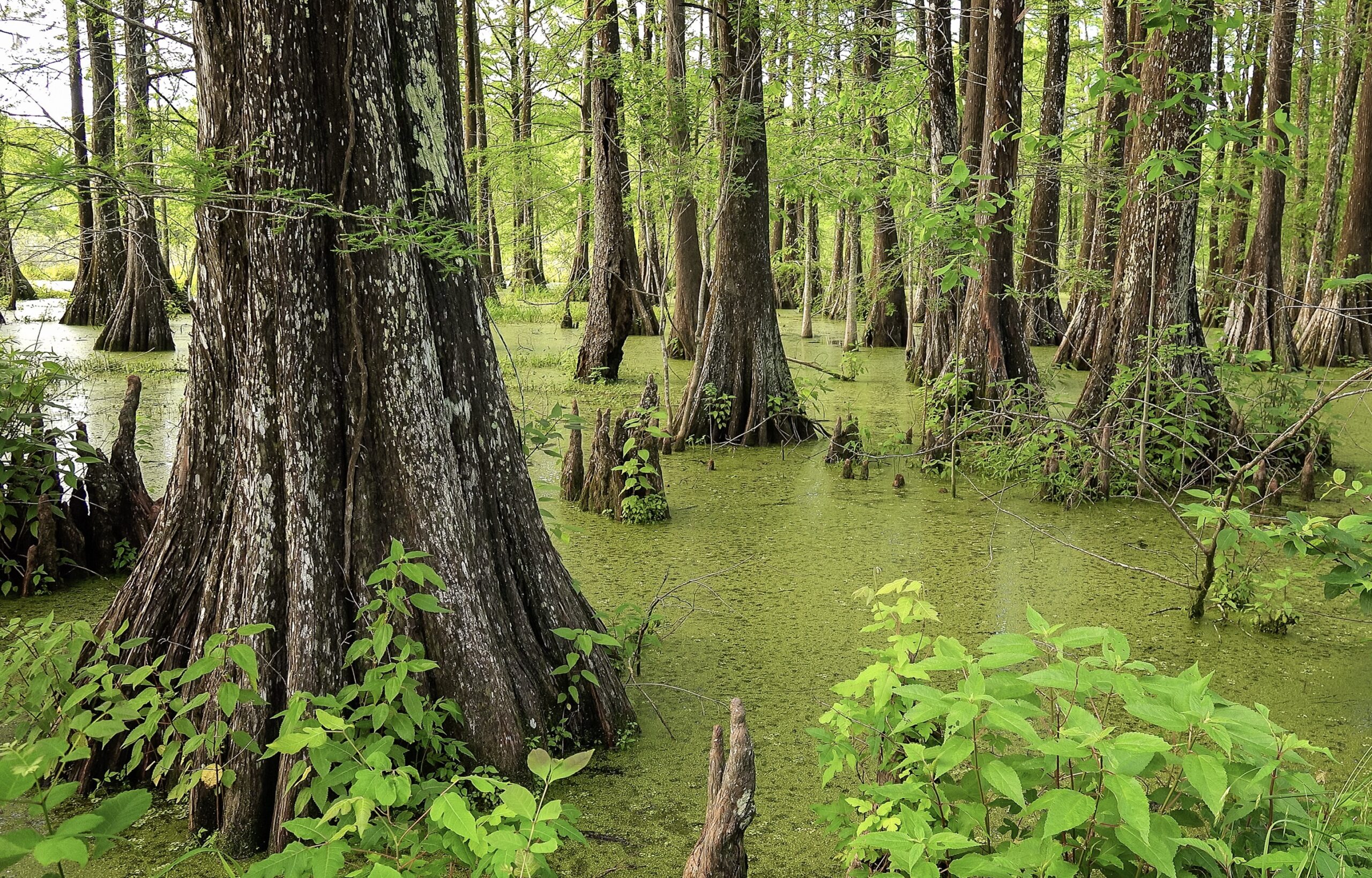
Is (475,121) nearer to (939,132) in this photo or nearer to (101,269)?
(101,269)

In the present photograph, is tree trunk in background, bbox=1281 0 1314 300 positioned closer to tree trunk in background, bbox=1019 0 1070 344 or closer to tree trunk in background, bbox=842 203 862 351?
tree trunk in background, bbox=1019 0 1070 344

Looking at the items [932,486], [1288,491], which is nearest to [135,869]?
[932,486]

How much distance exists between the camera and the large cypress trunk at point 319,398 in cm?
245

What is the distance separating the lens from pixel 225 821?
2357 millimetres

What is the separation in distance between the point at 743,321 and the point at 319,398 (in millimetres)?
4989

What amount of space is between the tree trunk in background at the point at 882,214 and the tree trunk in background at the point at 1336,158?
16.2ft

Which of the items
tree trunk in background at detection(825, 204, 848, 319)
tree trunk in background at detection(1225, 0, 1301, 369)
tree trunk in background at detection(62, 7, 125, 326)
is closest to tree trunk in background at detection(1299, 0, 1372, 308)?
tree trunk in background at detection(1225, 0, 1301, 369)

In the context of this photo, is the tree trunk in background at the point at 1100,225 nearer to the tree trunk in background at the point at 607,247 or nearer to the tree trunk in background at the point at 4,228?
the tree trunk in background at the point at 607,247

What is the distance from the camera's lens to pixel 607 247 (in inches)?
384

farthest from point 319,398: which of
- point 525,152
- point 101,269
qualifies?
point 101,269

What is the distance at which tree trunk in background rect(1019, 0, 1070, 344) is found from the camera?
1100 centimetres

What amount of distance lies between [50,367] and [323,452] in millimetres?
2551

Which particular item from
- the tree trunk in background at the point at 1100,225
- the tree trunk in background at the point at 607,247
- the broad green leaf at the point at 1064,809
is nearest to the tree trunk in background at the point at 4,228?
the broad green leaf at the point at 1064,809

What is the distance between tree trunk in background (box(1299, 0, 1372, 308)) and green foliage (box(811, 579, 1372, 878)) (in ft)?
37.6
